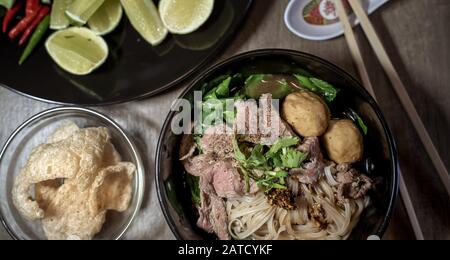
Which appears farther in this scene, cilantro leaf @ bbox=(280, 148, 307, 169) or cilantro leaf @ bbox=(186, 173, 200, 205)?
cilantro leaf @ bbox=(186, 173, 200, 205)

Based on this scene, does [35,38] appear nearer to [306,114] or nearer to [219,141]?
[219,141]

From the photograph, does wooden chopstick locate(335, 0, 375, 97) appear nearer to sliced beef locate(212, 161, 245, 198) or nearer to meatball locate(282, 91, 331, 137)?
meatball locate(282, 91, 331, 137)

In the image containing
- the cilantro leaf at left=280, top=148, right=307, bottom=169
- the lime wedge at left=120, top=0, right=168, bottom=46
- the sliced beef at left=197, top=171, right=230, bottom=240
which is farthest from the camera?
the lime wedge at left=120, top=0, right=168, bottom=46

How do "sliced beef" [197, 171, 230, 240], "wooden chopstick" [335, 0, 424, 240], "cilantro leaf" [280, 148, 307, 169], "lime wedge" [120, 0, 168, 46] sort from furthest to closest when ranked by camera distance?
"lime wedge" [120, 0, 168, 46]
"wooden chopstick" [335, 0, 424, 240]
"sliced beef" [197, 171, 230, 240]
"cilantro leaf" [280, 148, 307, 169]

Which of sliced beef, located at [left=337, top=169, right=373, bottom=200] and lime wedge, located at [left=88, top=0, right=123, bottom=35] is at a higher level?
lime wedge, located at [left=88, top=0, right=123, bottom=35]

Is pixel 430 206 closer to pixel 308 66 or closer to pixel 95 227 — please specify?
pixel 308 66

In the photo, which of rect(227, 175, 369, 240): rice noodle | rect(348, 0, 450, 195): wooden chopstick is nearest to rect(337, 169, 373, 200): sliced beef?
rect(227, 175, 369, 240): rice noodle

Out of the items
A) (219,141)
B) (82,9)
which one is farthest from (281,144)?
(82,9)

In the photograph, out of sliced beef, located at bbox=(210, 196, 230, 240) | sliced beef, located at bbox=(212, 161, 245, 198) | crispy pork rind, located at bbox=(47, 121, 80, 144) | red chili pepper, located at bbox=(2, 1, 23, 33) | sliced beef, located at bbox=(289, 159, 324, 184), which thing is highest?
red chili pepper, located at bbox=(2, 1, 23, 33)
